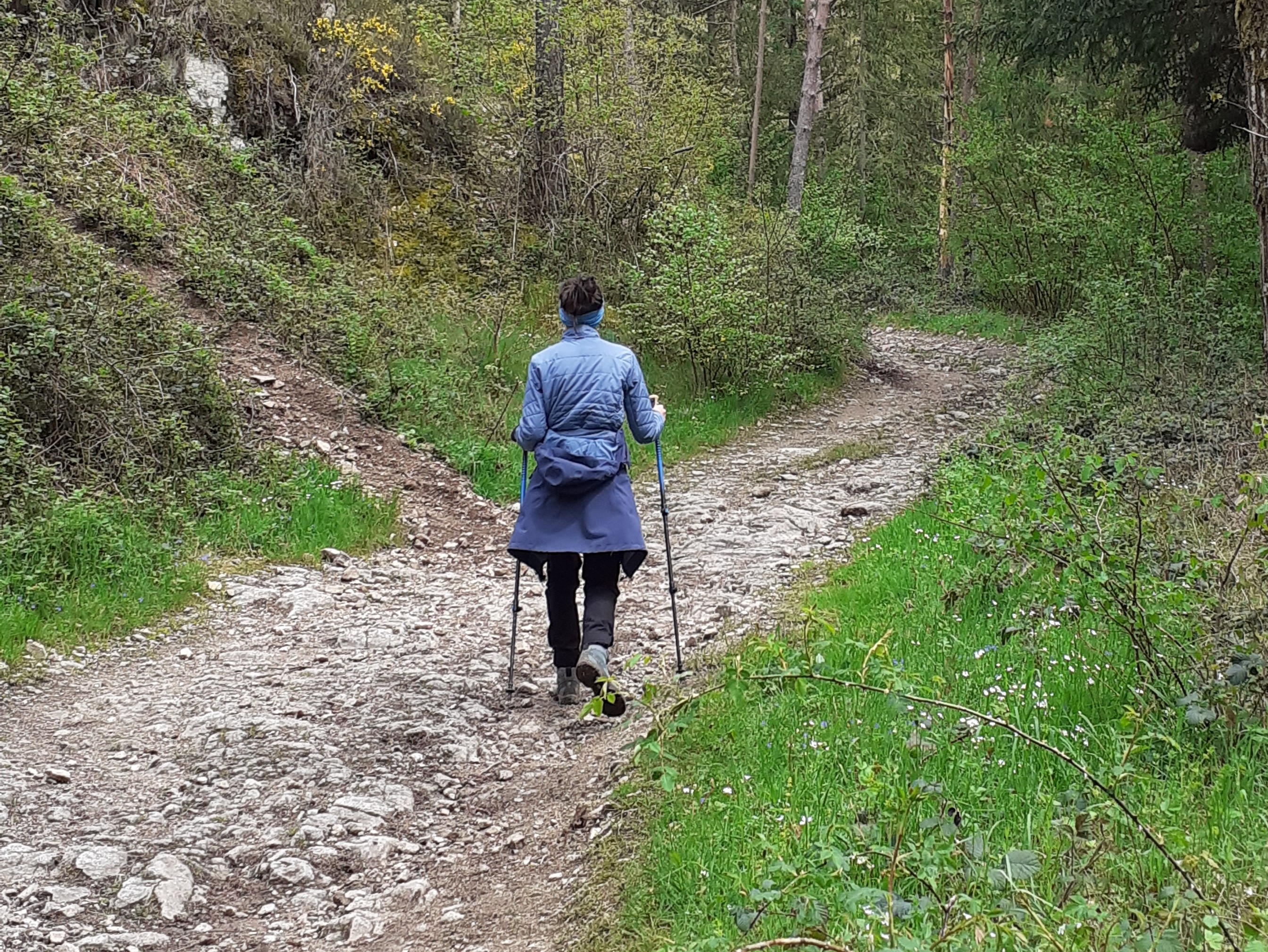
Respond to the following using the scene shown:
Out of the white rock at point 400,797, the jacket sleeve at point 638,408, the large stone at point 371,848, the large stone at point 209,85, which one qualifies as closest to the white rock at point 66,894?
the large stone at point 371,848

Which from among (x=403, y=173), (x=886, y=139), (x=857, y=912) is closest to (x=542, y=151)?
(x=403, y=173)

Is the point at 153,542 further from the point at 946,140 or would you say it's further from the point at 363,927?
the point at 946,140

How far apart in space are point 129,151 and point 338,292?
2.68 metres

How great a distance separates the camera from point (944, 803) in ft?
A: 10.9

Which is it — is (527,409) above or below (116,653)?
above

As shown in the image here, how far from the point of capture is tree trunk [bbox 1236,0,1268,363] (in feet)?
22.3

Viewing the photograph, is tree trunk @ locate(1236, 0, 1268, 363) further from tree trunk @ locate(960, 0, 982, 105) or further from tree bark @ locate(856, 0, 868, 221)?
tree bark @ locate(856, 0, 868, 221)

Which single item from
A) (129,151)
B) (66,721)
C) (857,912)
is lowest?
(66,721)

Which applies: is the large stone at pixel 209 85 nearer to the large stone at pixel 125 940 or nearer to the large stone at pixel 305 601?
the large stone at pixel 305 601

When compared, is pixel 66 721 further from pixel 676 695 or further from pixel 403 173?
pixel 403 173

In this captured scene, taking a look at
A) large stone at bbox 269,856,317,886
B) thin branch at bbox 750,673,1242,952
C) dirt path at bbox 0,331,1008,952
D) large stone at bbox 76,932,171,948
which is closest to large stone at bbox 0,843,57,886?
dirt path at bbox 0,331,1008,952

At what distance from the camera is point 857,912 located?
2666mm

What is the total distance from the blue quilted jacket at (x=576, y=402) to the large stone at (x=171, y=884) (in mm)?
2473

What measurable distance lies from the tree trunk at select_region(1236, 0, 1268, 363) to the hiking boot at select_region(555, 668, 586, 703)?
5.24 metres
